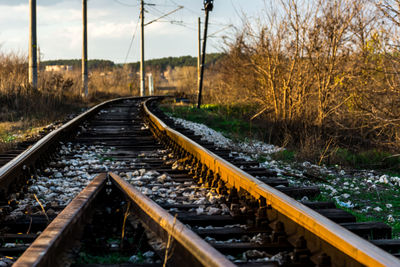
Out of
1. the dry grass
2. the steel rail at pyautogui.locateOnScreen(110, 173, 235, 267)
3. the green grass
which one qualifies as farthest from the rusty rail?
the green grass

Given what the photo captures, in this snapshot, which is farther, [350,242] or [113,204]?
[113,204]

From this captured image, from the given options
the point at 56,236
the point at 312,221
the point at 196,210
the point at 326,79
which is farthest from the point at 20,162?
the point at 326,79

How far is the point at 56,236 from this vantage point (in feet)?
7.30

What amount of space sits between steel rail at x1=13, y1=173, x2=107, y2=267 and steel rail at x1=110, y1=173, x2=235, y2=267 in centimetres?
35

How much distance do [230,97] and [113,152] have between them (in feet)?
37.8

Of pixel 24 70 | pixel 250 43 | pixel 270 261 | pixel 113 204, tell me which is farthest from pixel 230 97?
pixel 270 261

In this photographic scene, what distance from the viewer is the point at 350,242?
2.05 m

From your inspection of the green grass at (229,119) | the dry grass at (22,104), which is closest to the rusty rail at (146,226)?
the dry grass at (22,104)

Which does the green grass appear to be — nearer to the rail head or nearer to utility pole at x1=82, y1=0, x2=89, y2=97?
the rail head

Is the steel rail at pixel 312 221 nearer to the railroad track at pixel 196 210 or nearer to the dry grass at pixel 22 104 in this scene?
the railroad track at pixel 196 210

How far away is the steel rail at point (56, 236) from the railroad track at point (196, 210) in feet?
0.05

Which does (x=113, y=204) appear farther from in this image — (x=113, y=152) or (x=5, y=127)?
(x=5, y=127)

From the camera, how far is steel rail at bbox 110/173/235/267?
1.94m

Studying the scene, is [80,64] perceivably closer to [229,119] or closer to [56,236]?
[229,119]
